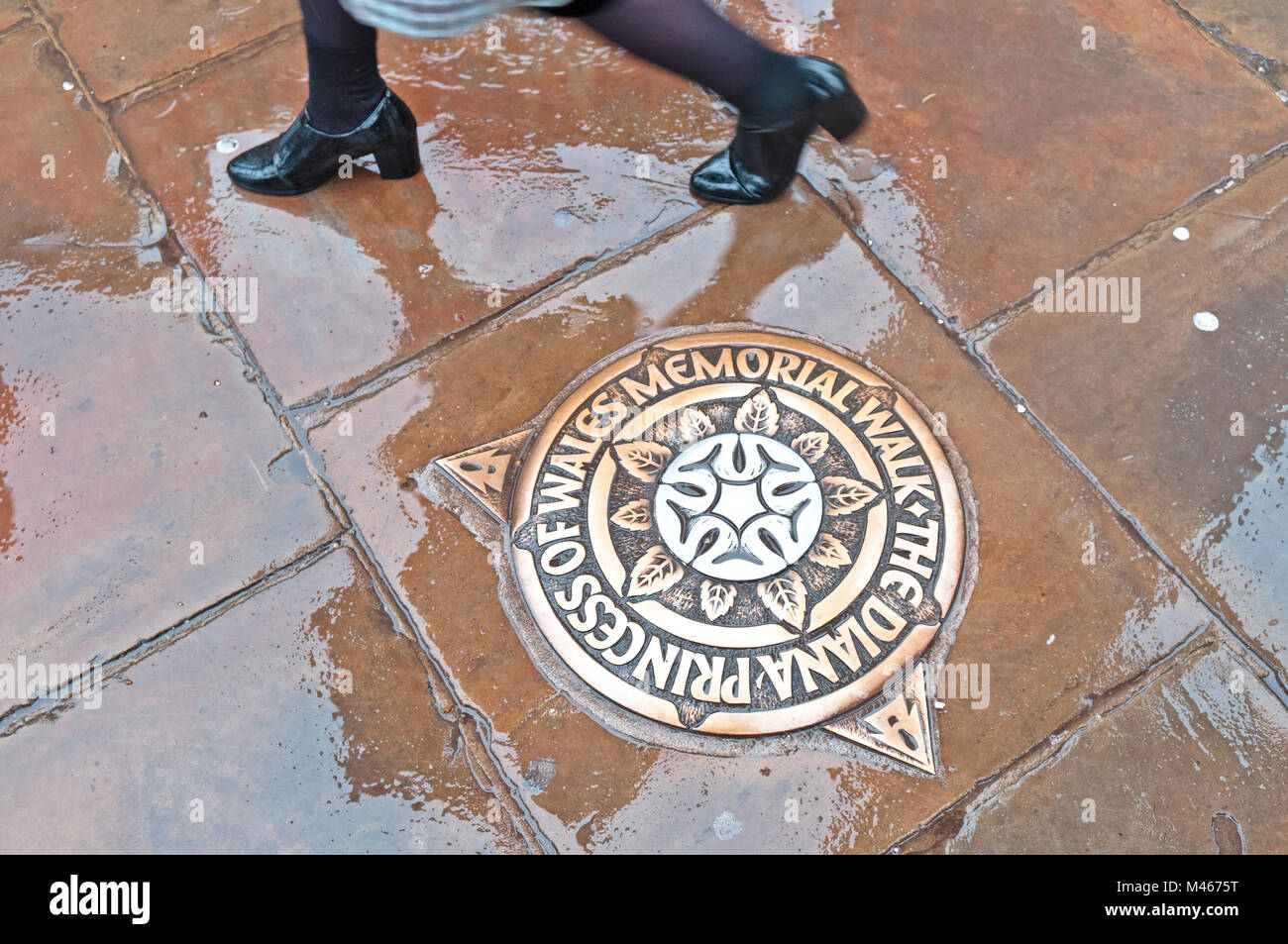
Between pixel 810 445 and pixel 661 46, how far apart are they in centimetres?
92

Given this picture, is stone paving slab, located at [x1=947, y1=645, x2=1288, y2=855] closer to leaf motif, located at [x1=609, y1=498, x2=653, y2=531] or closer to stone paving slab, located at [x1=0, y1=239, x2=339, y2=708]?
leaf motif, located at [x1=609, y1=498, x2=653, y2=531]

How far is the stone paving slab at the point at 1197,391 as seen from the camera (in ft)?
6.50

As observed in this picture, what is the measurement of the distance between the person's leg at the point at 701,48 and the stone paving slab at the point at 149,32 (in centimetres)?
135

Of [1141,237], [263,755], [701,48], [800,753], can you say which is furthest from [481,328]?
[1141,237]

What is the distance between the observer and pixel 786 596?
1.87m

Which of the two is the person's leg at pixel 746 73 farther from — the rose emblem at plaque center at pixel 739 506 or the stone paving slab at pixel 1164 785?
the stone paving slab at pixel 1164 785

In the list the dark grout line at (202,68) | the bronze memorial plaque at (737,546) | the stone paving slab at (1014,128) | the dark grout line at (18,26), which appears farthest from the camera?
the dark grout line at (18,26)

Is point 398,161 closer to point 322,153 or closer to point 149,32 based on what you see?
point 322,153

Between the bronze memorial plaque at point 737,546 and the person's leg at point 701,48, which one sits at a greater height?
the person's leg at point 701,48

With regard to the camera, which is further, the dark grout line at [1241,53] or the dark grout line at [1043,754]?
the dark grout line at [1241,53]

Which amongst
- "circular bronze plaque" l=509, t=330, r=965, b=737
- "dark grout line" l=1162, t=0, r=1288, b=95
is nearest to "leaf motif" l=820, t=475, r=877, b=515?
"circular bronze plaque" l=509, t=330, r=965, b=737

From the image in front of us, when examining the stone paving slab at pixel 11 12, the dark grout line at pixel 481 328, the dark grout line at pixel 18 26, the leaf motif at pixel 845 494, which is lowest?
the leaf motif at pixel 845 494

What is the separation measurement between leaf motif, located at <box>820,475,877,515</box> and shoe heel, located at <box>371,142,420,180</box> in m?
1.38

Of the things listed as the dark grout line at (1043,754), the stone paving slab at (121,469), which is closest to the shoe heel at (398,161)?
the stone paving slab at (121,469)
